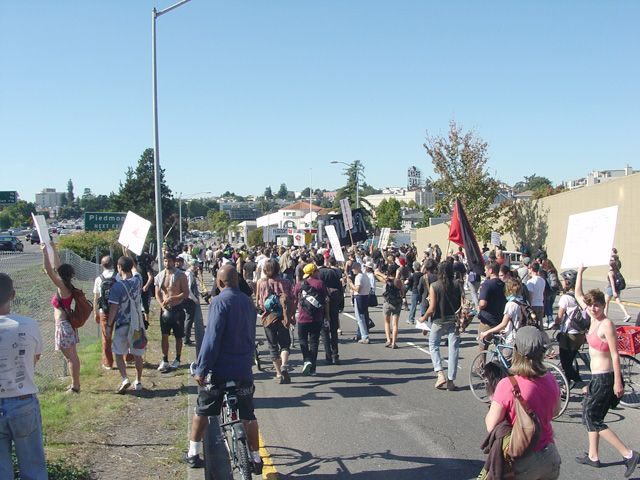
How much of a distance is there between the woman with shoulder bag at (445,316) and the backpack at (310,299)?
1805 mm

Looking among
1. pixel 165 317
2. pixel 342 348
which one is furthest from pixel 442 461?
pixel 342 348

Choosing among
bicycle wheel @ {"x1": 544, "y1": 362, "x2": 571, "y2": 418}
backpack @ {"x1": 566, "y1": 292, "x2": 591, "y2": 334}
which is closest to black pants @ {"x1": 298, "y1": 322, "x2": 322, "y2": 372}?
bicycle wheel @ {"x1": 544, "y1": 362, "x2": 571, "y2": 418}

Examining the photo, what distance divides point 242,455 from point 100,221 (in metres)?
13.2

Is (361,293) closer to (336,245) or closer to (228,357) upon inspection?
(336,245)

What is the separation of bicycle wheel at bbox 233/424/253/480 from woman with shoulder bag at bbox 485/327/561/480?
6.63 feet

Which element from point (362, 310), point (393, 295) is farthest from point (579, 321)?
point (362, 310)

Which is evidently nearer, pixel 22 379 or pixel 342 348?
pixel 22 379

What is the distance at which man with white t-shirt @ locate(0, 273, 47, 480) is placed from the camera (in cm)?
394

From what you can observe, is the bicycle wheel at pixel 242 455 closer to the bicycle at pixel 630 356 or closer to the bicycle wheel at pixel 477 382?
the bicycle wheel at pixel 477 382

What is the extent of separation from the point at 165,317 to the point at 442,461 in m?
5.36

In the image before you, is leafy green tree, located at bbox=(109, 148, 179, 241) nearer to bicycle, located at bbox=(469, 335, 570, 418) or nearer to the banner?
the banner

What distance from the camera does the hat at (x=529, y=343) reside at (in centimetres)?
357

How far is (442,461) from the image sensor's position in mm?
5609

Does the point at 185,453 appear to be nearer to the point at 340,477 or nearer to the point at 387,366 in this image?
the point at 340,477
